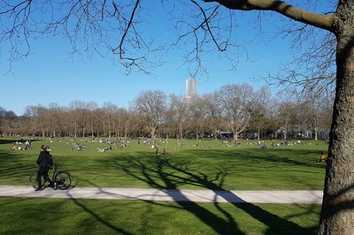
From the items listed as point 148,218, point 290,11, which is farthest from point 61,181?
point 290,11

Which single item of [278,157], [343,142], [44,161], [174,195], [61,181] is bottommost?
[174,195]

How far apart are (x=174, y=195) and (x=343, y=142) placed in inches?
494

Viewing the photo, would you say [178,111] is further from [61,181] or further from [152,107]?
[61,181]

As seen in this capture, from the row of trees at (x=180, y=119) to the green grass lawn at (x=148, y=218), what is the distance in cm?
9059

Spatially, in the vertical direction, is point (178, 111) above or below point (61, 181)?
above

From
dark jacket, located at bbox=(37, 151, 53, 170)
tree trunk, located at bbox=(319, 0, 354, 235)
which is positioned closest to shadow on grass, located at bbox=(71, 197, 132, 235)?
dark jacket, located at bbox=(37, 151, 53, 170)

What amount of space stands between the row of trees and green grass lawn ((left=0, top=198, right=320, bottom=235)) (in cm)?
9059

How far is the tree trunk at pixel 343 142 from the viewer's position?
163 inches

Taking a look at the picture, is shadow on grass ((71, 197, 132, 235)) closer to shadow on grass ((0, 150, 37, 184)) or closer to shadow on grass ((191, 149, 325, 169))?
shadow on grass ((0, 150, 37, 184))

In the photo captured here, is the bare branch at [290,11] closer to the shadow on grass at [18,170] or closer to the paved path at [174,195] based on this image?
the paved path at [174,195]

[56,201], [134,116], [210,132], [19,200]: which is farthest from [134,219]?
[210,132]

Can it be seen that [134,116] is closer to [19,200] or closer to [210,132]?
[210,132]

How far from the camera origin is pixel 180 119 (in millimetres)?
120062

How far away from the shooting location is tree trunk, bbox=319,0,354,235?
4.14 metres
